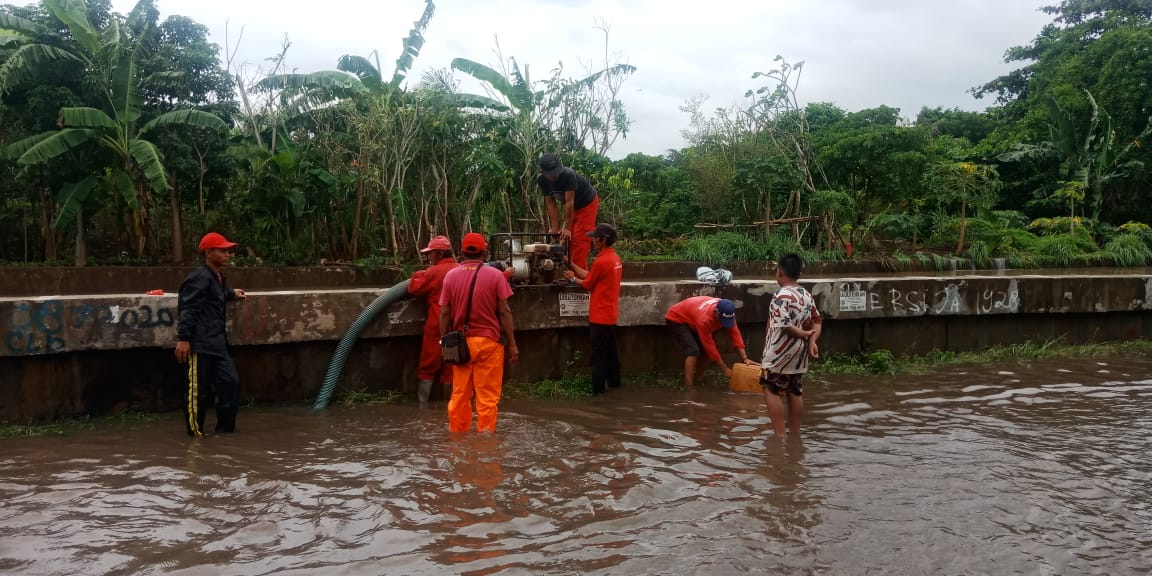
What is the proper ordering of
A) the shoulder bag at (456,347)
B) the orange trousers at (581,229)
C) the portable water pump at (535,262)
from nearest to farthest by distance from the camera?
the shoulder bag at (456,347) → the portable water pump at (535,262) → the orange trousers at (581,229)

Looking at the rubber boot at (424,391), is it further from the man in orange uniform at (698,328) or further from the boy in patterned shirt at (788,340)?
the boy in patterned shirt at (788,340)

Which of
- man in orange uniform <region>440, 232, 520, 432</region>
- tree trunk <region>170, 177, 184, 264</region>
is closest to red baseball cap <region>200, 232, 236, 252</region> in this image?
man in orange uniform <region>440, 232, 520, 432</region>

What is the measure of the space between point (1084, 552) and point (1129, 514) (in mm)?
762

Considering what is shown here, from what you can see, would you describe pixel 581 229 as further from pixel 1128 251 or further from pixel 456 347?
pixel 1128 251

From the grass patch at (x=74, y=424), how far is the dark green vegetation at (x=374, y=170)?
7156mm

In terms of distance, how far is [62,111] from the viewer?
41.3ft

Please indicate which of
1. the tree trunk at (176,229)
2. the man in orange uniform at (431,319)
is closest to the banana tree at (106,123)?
the tree trunk at (176,229)

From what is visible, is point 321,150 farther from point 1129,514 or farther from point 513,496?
point 1129,514

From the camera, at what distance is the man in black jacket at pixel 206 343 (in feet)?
19.0

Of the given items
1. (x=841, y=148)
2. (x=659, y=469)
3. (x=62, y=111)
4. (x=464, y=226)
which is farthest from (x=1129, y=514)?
(x=62, y=111)

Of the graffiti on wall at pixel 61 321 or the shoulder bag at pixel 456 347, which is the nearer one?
the shoulder bag at pixel 456 347

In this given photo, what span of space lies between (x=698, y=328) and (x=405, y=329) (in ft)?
9.47

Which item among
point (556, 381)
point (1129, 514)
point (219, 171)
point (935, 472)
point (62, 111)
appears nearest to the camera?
point (1129, 514)

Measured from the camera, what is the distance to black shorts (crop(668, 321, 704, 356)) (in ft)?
25.2
